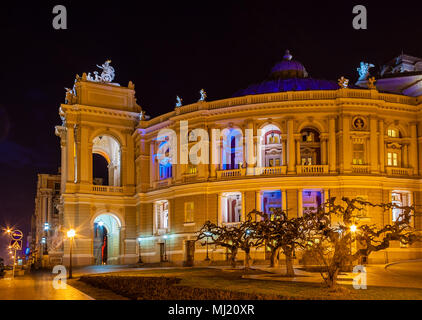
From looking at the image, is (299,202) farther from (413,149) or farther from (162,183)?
(162,183)

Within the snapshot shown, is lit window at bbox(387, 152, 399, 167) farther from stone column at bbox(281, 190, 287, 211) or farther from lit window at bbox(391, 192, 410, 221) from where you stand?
stone column at bbox(281, 190, 287, 211)

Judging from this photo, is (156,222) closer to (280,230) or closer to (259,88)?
(259,88)

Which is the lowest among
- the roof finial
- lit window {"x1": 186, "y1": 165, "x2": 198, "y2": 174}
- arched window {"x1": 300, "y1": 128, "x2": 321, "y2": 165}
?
lit window {"x1": 186, "y1": 165, "x2": 198, "y2": 174}

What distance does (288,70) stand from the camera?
248 feet

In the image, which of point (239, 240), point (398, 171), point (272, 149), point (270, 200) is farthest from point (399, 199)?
point (239, 240)

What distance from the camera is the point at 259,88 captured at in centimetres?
7081

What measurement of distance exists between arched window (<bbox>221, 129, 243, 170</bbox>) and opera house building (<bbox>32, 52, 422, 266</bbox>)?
0.13 metres

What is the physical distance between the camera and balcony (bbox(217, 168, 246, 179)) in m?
60.6

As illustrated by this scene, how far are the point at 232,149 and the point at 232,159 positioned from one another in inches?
42.8

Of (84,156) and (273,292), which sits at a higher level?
(84,156)

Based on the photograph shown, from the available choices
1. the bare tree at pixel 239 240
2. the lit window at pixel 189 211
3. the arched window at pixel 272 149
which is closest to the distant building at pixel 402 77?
the arched window at pixel 272 149

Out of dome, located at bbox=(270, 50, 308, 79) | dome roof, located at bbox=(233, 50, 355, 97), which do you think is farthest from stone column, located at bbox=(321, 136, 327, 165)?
dome, located at bbox=(270, 50, 308, 79)
